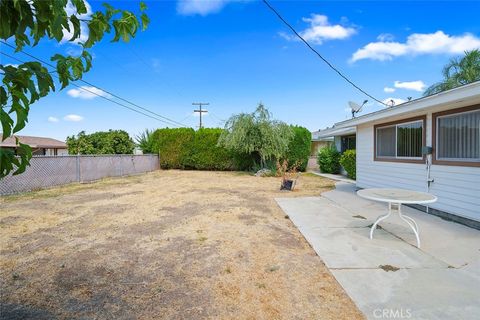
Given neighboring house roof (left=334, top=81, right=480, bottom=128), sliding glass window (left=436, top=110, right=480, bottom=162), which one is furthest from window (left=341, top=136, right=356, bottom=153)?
sliding glass window (left=436, top=110, right=480, bottom=162)

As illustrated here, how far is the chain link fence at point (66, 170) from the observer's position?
9.45m

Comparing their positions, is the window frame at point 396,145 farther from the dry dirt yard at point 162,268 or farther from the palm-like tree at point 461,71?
the palm-like tree at point 461,71

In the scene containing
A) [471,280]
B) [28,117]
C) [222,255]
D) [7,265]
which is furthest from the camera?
[222,255]

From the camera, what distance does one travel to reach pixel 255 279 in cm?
318

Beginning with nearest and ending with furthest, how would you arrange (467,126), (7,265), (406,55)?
(7,265), (467,126), (406,55)

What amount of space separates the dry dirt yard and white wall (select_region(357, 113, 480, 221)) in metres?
3.30

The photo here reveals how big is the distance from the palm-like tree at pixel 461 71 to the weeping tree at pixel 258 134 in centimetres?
1036

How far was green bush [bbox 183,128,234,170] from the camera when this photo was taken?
19.2 meters

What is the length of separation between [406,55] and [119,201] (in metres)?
14.1

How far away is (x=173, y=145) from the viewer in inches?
777

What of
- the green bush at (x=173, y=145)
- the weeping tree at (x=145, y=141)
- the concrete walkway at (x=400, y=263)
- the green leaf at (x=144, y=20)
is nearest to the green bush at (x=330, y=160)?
the green bush at (x=173, y=145)

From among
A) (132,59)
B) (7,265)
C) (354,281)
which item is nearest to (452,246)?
(354,281)

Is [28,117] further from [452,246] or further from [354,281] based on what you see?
[452,246]

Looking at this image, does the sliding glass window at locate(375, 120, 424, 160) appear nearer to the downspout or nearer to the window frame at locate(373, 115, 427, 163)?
the window frame at locate(373, 115, 427, 163)
